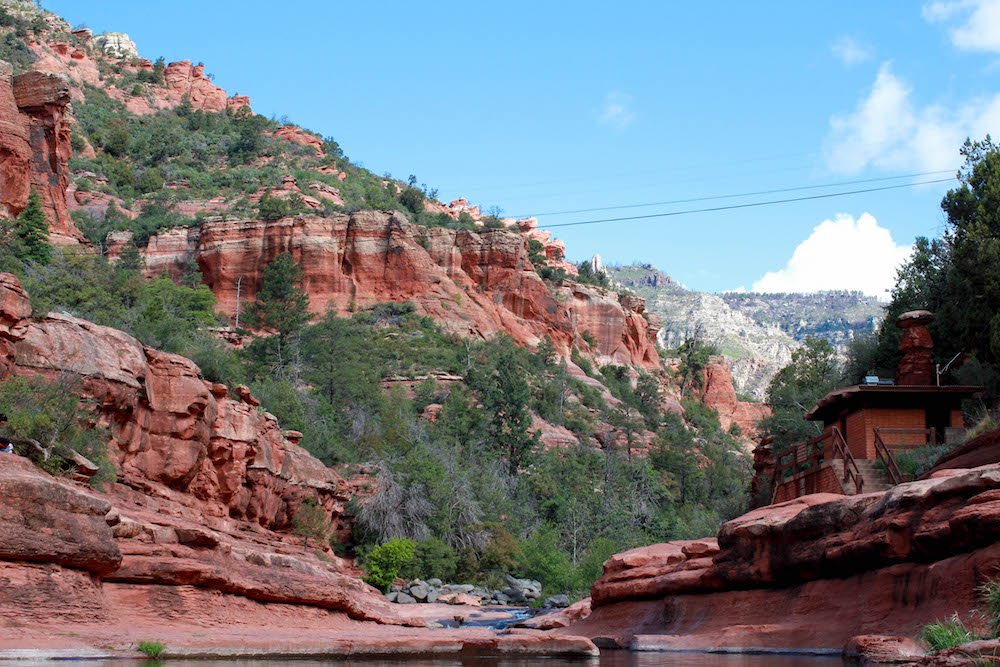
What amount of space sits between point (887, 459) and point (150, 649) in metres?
16.2

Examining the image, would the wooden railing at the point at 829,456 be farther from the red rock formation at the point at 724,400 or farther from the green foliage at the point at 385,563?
the red rock formation at the point at 724,400

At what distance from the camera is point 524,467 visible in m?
57.9

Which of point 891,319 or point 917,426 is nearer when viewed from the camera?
point 917,426

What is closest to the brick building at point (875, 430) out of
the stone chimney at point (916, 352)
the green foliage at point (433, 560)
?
the stone chimney at point (916, 352)

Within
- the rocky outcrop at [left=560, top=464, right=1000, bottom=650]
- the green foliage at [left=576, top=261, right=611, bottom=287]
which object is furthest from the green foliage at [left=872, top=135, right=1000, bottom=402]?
the green foliage at [left=576, top=261, right=611, bottom=287]

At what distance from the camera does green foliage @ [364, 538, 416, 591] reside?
3912 cm

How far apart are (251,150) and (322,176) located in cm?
739

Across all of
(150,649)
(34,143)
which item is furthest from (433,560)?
(150,649)

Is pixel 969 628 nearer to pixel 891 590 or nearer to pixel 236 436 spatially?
pixel 891 590

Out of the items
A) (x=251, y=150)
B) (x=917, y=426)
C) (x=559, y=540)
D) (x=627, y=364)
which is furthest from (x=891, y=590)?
(x=251, y=150)

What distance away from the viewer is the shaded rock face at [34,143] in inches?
1692

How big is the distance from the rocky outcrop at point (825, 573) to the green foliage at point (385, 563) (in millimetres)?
16637

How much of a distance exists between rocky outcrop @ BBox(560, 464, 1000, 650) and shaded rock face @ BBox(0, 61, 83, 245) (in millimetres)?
31592

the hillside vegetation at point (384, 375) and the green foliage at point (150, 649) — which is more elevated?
the hillside vegetation at point (384, 375)
